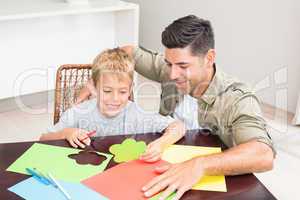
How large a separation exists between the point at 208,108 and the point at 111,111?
0.35 m

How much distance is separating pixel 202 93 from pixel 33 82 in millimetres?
2096

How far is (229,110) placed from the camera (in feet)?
5.00

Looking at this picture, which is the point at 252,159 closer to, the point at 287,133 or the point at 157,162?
the point at 157,162

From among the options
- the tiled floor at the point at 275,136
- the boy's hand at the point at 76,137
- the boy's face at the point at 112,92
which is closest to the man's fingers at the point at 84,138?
the boy's hand at the point at 76,137

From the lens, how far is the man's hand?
3.84ft

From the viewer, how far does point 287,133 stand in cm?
313

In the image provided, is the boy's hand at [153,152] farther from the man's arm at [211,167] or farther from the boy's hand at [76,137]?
the boy's hand at [76,137]

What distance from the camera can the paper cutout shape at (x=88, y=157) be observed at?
1331 mm

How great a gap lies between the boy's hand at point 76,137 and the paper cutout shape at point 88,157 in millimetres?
46

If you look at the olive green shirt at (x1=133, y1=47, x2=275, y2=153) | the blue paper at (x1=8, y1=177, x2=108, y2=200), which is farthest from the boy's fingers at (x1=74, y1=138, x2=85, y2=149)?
the olive green shirt at (x1=133, y1=47, x2=275, y2=153)

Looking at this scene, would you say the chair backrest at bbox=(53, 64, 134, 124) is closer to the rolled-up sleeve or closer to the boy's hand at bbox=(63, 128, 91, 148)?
the boy's hand at bbox=(63, 128, 91, 148)

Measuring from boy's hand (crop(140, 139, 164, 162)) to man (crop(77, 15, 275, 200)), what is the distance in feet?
0.27

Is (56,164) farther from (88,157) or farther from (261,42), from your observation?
(261,42)

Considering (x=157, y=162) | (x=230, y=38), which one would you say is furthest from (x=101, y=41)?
(x=157, y=162)
